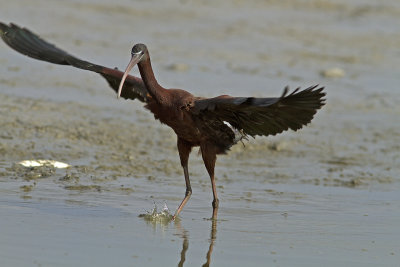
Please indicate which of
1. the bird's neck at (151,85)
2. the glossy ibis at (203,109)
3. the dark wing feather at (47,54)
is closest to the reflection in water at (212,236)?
the glossy ibis at (203,109)

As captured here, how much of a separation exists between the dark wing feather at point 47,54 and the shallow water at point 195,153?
3.31ft

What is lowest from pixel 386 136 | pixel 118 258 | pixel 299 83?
pixel 118 258

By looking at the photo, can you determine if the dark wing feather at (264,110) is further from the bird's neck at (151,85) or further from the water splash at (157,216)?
the water splash at (157,216)

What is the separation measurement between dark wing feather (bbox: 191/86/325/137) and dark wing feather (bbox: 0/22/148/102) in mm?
961

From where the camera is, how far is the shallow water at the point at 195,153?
634cm

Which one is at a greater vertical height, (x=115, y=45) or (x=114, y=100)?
(x=115, y=45)

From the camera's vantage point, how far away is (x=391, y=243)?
6.59 m

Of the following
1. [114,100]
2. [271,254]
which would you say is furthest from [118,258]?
[114,100]

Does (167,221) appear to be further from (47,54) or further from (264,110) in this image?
(47,54)

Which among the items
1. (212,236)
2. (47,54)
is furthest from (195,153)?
(212,236)

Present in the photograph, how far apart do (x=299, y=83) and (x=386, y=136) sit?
2.24 metres

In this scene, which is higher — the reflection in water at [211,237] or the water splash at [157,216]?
the water splash at [157,216]

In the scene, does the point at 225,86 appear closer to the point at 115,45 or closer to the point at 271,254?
the point at 115,45

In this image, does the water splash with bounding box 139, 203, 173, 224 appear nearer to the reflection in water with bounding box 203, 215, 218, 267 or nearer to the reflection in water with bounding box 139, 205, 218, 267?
the reflection in water with bounding box 139, 205, 218, 267
